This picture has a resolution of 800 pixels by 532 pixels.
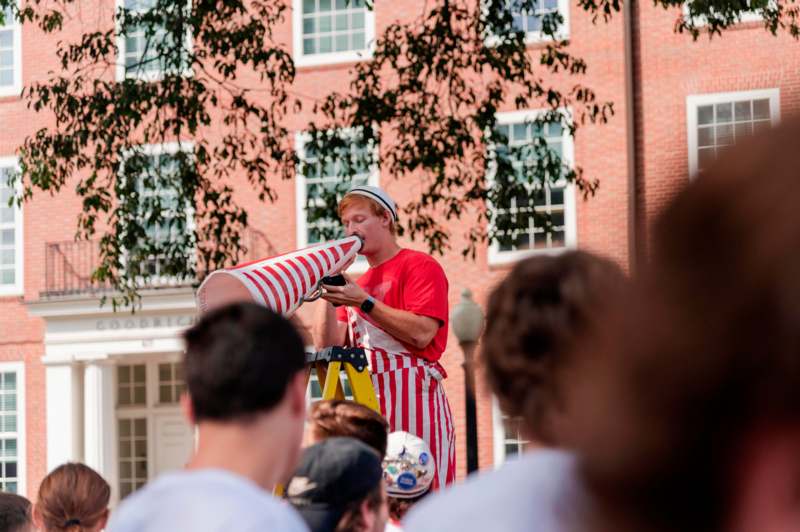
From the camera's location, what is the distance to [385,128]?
20656 mm

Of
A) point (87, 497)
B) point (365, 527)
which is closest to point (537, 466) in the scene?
point (365, 527)

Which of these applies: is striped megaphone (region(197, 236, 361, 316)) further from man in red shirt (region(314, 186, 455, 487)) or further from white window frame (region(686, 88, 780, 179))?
white window frame (region(686, 88, 780, 179))

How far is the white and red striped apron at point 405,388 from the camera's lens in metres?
5.46

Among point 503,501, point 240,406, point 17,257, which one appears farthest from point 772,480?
point 17,257

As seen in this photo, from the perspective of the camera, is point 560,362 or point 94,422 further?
point 94,422

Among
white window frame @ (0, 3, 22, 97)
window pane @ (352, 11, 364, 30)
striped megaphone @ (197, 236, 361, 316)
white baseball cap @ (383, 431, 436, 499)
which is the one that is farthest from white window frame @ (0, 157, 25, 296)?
white baseball cap @ (383, 431, 436, 499)

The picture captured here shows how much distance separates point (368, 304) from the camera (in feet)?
16.8

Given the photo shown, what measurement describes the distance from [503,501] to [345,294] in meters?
3.51

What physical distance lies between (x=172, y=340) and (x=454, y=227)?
5610 millimetres

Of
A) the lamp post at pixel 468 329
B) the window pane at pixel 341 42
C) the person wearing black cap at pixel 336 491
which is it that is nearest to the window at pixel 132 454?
the window pane at pixel 341 42

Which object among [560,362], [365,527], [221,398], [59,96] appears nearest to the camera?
[560,362]

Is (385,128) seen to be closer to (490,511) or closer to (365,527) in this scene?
(365,527)

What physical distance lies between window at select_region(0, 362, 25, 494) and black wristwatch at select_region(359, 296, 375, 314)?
20.7 metres

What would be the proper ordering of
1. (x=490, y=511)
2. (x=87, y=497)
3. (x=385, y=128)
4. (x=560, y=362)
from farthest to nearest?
(x=385, y=128) → (x=87, y=497) → (x=560, y=362) → (x=490, y=511)
